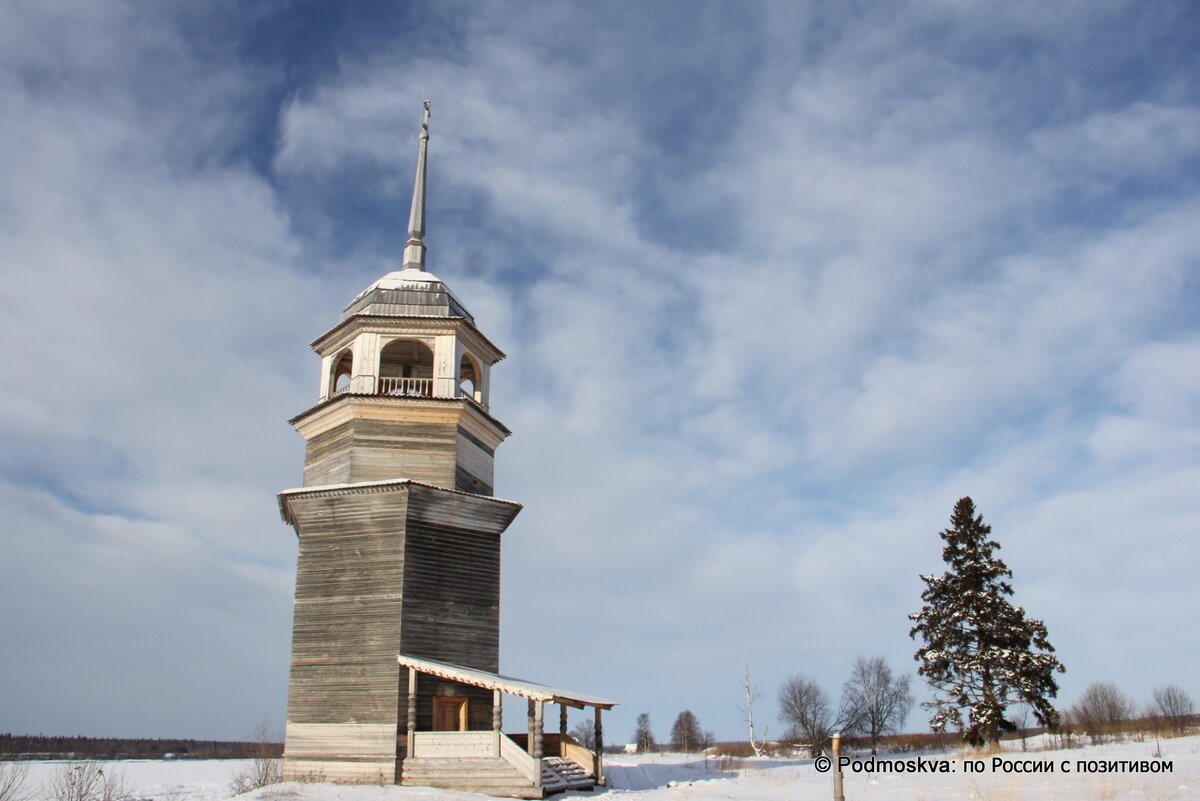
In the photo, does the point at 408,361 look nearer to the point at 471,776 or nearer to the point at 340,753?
the point at 340,753

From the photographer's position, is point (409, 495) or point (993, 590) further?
point (993, 590)

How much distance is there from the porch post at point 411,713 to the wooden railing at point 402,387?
741 centimetres

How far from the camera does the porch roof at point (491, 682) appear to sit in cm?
1992

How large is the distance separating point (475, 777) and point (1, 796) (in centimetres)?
887

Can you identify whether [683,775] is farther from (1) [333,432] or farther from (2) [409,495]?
(1) [333,432]

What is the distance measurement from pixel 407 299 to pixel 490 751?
12.8 m

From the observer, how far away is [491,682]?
20562mm

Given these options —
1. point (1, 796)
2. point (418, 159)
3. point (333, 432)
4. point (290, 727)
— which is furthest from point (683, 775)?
point (418, 159)

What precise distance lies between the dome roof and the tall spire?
1632mm

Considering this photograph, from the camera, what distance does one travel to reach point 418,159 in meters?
31.9

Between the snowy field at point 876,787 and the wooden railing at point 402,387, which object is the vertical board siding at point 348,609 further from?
the wooden railing at point 402,387

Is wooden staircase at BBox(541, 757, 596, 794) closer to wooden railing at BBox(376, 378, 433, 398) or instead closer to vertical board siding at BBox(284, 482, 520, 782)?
vertical board siding at BBox(284, 482, 520, 782)

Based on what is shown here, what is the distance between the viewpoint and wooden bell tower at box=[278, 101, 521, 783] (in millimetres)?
21859

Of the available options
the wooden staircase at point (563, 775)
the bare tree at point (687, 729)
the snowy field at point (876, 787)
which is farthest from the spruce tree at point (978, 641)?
the bare tree at point (687, 729)
